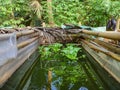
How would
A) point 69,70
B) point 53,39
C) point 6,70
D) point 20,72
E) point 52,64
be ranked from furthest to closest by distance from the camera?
point 53,39 → point 52,64 → point 69,70 → point 20,72 → point 6,70

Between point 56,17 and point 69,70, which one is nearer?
point 69,70

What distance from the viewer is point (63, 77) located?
358 centimetres

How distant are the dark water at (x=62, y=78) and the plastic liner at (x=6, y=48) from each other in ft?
1.83

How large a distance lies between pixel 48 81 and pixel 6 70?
2.47 feet

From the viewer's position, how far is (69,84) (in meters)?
3.19

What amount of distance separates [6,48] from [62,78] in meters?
1.31

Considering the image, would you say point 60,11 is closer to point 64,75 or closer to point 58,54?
point 58,54

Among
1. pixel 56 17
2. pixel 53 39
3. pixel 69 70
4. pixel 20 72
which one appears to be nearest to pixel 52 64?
pixel 69 70

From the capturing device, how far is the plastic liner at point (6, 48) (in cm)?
231

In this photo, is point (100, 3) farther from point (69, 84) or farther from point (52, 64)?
point (69, 84)

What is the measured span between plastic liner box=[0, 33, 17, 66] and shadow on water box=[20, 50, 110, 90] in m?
0.56

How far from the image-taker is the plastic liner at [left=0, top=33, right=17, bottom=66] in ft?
7.57

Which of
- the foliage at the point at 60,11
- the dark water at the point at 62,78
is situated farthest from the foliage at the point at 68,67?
the foliage at the point at 60,11

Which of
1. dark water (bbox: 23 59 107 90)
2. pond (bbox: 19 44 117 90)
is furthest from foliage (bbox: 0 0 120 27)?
dark water (bbox: 23 59 107 90)
